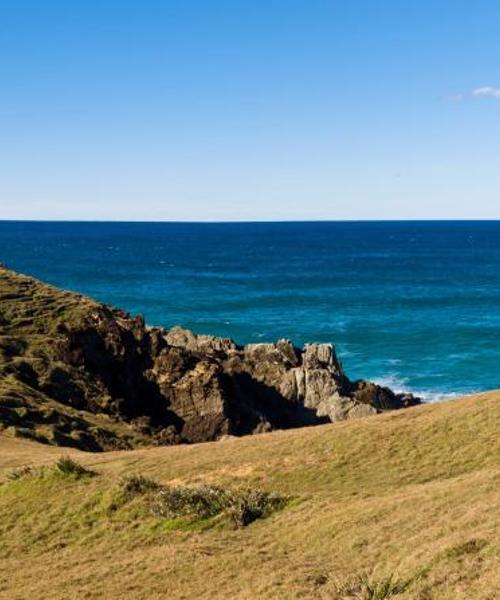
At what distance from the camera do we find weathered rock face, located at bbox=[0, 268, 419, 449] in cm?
4525

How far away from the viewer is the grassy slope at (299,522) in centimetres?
1603

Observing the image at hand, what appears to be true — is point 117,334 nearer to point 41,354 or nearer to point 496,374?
point 41,354

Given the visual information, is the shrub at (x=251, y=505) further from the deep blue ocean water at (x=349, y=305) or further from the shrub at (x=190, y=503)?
the deep blue ocean water at (x=349, y=305)

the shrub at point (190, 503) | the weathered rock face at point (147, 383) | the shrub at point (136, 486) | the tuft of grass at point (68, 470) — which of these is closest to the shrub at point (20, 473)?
the tuft of grass at point (68, 470)

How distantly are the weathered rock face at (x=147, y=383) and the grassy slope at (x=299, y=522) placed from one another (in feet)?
41.0

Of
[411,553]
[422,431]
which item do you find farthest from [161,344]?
[411,553]

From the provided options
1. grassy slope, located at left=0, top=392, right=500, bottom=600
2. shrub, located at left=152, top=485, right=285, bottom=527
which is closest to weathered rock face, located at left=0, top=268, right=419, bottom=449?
grassy slope, located at left=0, top=392, right=500, bottom=600

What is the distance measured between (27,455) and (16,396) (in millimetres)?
11381

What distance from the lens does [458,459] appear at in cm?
2634

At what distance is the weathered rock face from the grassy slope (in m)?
12.5

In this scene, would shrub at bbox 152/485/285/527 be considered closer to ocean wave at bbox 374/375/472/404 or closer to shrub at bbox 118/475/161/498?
shrub at bbox 118/475/161/498

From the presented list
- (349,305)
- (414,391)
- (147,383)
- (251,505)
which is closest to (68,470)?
(251,505)

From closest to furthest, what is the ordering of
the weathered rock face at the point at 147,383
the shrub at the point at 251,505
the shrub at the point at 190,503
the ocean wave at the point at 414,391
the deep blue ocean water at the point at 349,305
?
1. the shrub at the point at 251,505
2. the shrub at the point at 190,503
3. the weathered rock face at the point at 147,383
4. the ocean wave at the point at 414,391
5. the deep blue ocean water at the point at 349,305

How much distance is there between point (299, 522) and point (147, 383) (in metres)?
34.4
